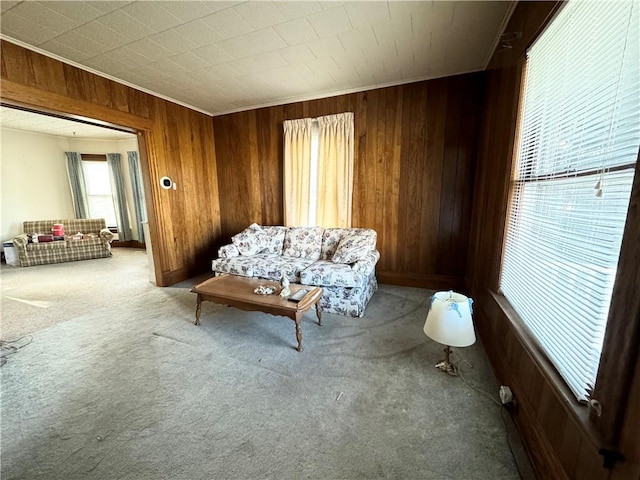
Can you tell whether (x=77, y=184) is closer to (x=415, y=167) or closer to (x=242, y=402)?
(x=242, y=402)

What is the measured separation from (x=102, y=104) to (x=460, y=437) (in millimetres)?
4432

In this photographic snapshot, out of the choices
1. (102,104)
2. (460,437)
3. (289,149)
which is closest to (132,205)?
(102,104)

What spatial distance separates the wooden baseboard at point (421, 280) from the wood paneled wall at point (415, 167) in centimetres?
1

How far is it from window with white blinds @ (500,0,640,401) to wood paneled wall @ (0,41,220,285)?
403 centimetres

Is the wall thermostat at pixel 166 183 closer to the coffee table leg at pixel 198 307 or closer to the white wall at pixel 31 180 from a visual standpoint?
the coffee table leg at pixel 198 307

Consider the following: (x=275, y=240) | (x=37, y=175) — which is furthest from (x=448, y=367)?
(x=37, y=175)

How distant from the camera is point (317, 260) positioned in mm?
3383

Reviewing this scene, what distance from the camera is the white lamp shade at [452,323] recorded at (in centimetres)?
160

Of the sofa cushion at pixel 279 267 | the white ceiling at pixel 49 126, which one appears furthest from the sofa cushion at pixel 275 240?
the white ceiling at pixel 49 126

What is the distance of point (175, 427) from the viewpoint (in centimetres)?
147

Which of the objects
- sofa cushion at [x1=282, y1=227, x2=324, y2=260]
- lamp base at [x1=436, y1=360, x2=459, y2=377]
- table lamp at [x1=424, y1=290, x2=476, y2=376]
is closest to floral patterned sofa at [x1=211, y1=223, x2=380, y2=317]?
sofa cushion at [x1=282, y1=227, x2=324, y2=260]

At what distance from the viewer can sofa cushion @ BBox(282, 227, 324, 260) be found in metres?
3.53

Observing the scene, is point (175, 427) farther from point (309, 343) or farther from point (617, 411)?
point (617, 411)

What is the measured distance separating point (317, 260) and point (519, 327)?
2.22m
